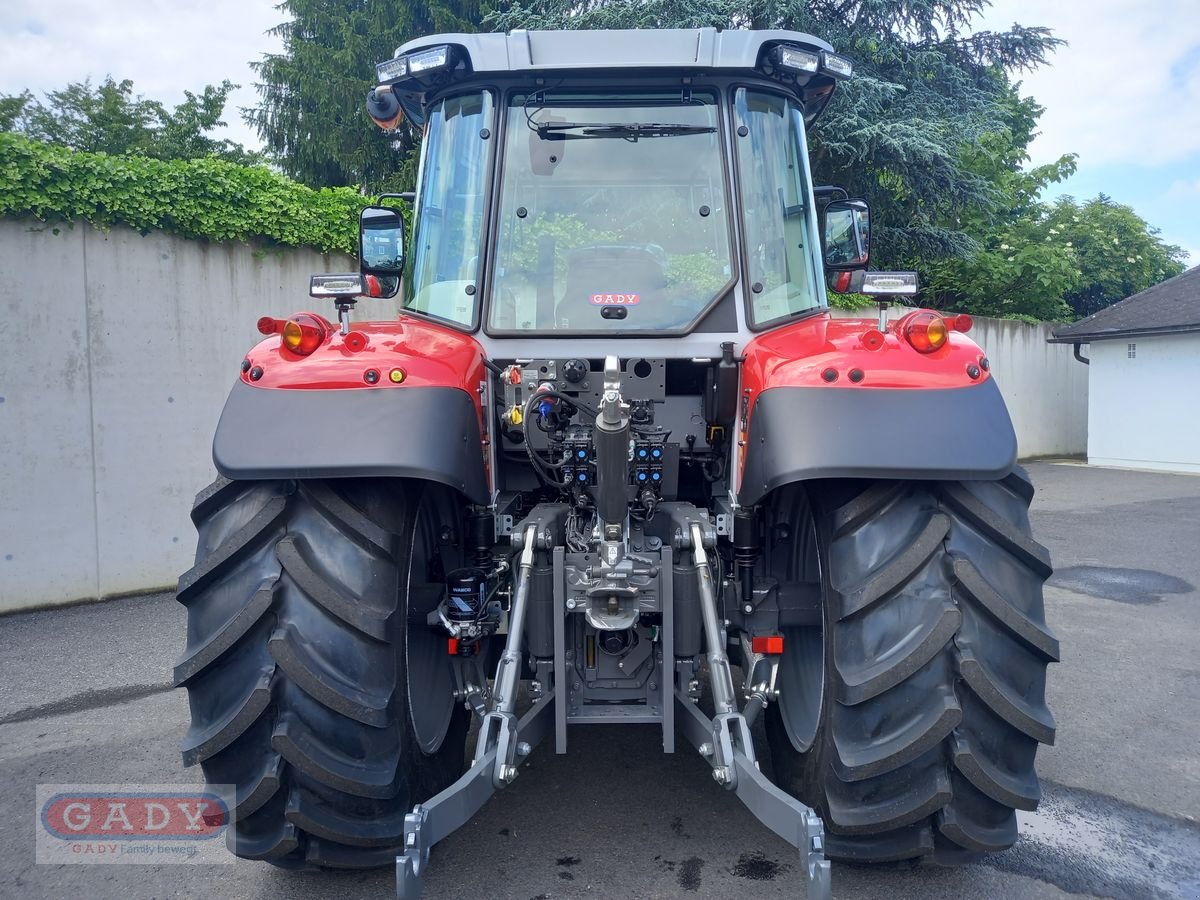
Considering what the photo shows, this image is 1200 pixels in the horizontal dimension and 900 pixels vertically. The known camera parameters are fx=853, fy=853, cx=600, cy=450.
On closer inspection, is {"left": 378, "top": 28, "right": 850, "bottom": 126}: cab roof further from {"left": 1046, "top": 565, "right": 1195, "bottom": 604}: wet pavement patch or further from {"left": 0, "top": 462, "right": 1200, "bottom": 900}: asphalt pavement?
{"left": 1046, "top": 565, "right": 1195, "bottom": 604}: wet pavement patch

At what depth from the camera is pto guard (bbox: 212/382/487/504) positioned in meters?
2.35

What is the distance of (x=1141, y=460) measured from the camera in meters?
16.4

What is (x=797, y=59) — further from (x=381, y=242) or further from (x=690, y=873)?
(x=690, y=873)

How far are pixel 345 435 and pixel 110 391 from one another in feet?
17.4

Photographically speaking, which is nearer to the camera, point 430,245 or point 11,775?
point 430,245

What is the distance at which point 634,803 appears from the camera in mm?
3303

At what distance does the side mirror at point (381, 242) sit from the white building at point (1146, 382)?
53.8ft

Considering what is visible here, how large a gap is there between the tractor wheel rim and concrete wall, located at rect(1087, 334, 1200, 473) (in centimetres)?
1692

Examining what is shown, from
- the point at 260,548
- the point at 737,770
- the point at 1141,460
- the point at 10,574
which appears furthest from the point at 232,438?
the point at 1141,460

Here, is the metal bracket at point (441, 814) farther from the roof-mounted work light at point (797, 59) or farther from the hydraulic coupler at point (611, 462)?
the roof-mounted work light at point (797, 59)

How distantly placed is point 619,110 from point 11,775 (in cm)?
383

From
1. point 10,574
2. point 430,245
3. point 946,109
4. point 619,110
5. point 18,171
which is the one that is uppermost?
point 946,109

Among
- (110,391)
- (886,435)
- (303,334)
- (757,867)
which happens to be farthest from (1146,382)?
(303,334)

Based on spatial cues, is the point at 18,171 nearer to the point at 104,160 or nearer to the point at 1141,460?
the point at 104,160
